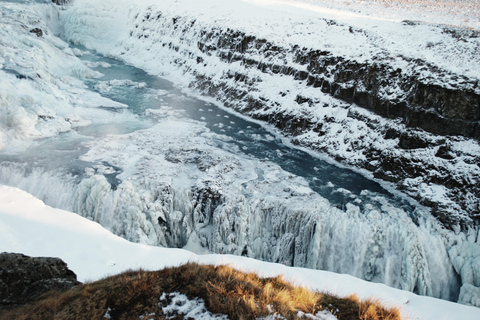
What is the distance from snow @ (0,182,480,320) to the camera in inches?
243

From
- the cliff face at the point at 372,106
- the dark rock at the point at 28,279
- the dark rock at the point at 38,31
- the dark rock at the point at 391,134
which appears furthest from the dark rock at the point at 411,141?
the dark rock at the point at 38,31

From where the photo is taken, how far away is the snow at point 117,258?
243 inches

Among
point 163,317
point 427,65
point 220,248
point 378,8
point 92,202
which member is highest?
point 378,8

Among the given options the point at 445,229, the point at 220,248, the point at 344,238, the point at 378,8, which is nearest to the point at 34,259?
the point at 220,248

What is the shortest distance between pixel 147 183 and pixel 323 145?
32.0 feet

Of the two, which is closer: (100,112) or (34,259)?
(34,259)

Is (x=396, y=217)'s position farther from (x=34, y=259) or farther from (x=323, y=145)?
(x=34, y=259)

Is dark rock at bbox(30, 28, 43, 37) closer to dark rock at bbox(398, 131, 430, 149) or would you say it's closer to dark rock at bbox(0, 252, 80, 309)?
dark rock at bbox(398, 131, 430, 149)

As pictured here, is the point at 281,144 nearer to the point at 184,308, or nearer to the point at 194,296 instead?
the point at 194,296

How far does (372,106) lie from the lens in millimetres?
18266

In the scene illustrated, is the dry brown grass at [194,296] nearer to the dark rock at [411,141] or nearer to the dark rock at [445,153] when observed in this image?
the dark rock at [445,153]

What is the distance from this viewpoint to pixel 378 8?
2973 centimetres

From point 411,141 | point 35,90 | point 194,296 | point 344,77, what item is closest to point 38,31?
point 35,90

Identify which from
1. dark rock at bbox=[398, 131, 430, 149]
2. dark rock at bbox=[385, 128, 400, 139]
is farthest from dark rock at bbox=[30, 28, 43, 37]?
dark rock at bbox=[398, 131, 430, 149]
